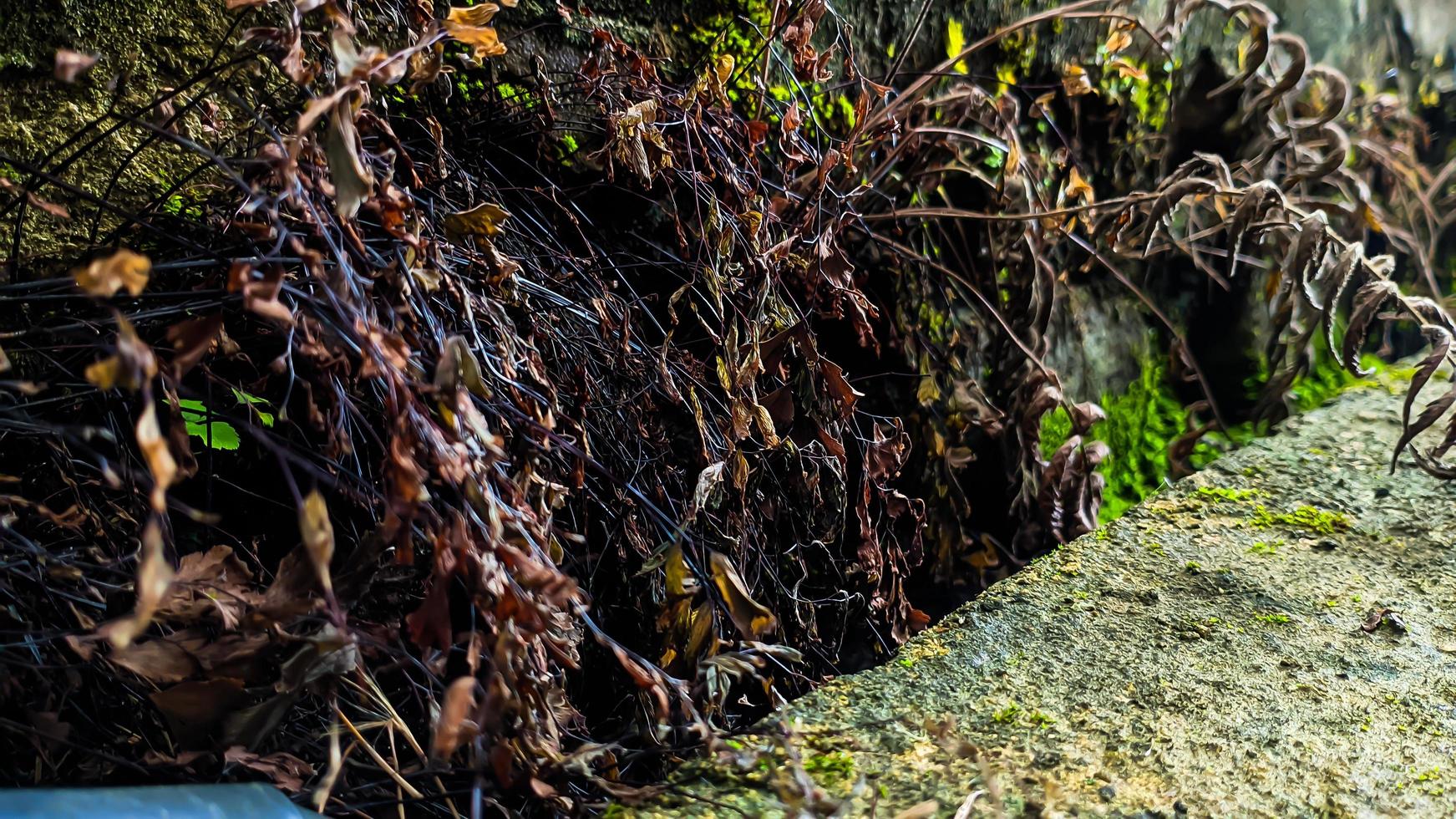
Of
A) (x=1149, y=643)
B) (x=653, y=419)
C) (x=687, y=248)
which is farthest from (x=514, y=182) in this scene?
(x=1149, y=643)

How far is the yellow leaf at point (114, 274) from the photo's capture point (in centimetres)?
65

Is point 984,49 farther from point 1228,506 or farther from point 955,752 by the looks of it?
point 955,752

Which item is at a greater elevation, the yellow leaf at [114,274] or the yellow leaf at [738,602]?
the yellow leaf at [114,274]

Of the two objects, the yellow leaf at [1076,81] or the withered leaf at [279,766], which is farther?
the yellow leaf at [1076,81]

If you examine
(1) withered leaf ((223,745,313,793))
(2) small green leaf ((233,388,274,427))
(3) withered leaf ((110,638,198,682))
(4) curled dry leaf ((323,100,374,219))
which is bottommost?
(1) withered leaf ((223,745,313,793))

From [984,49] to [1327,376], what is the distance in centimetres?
139

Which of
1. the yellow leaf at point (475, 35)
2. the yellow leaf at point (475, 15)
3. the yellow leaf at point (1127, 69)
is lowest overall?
the yellow leaf at point (475, 35)

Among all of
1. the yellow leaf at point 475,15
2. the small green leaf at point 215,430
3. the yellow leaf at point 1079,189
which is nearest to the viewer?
the yellow leaf at point 475,15

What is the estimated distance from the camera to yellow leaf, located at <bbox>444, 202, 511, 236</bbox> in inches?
40.7

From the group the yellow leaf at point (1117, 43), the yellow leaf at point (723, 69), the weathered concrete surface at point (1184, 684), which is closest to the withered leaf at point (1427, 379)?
the weathered concrete surface at point (1184, 684)

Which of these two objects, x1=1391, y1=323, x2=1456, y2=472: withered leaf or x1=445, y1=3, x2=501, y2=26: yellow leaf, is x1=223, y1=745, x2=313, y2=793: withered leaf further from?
x1=1391, y1=323, x2=1456, y2=472: withered leaf

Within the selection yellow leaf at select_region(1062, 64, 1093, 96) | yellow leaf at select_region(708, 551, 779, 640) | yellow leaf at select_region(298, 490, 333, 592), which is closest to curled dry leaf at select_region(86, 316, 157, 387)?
yellow leaf at select_region(298, 490, 333, 592)

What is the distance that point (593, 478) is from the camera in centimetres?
141

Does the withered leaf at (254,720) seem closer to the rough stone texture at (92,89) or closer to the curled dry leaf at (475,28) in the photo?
the curled dry leaf at (475,28)
